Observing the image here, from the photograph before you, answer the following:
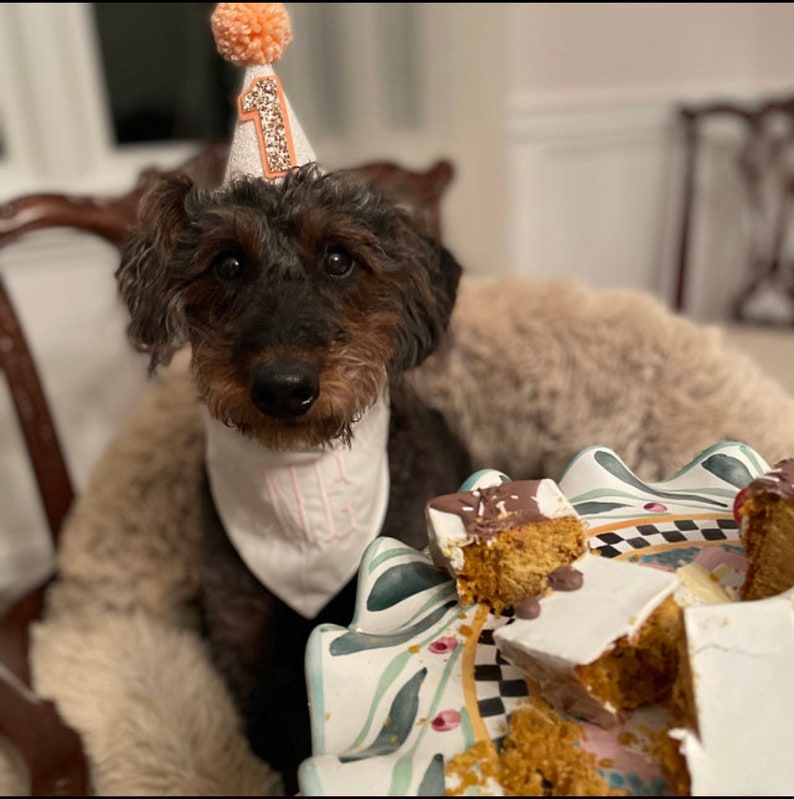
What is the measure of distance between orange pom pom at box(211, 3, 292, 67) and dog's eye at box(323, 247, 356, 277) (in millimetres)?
184

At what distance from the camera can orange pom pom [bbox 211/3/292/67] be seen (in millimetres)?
675

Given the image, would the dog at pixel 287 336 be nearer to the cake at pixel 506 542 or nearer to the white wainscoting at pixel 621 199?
the cake at pixel 506 542

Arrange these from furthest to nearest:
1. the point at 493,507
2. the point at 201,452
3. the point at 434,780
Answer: the point at 201,452, the point at 493,507, the point at 434,780

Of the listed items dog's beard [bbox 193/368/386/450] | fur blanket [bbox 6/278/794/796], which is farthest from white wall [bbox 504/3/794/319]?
dog's beard [bbox 193/368/386/450]

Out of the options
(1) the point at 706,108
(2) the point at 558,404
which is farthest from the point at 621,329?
(1) the point at 706,108

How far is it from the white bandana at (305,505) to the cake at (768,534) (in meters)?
0.41

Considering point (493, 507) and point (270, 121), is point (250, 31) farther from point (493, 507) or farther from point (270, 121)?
point (493, 507)

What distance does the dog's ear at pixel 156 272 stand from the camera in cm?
76

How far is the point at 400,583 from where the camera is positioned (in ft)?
1.56

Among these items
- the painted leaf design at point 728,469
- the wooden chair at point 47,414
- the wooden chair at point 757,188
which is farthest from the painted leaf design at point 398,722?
the wooden chair at point 757,188

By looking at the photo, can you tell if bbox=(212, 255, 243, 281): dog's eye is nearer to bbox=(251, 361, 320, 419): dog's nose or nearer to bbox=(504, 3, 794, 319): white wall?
bbox=(251, 361, 320, 419): dog's nose

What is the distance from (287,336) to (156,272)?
0.68 feet

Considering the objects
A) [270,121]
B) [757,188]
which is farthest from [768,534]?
[757,188]

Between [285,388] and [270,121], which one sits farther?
[270,121]
